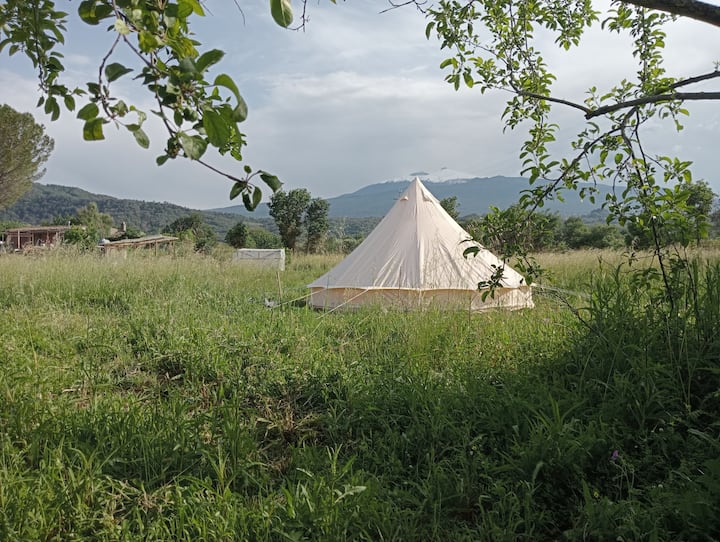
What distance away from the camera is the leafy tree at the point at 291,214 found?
31.4m

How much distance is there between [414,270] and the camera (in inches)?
242

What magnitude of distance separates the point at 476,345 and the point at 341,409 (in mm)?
1160

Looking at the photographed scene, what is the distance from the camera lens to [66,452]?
2.02 metres

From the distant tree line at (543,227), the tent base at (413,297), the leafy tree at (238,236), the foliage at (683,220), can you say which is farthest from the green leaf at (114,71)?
the leafy tree at (238,236)

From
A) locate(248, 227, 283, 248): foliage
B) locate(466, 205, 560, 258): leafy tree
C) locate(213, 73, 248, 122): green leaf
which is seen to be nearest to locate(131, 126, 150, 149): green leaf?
locate(213, 73, 248, 122): green leaf

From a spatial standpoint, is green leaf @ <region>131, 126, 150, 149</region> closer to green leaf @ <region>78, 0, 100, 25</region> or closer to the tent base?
green leaf @ <region>78, 0, 100, 25</region>

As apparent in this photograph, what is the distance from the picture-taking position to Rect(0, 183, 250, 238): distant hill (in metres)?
74.2

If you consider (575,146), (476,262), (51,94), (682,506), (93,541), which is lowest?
(93,541)

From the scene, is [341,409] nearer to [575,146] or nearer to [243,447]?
[243,447]

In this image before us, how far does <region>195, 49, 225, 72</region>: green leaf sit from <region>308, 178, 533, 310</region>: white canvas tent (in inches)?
189

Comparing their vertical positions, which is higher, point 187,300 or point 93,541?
point 187,300

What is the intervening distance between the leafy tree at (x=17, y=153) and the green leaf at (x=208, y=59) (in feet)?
105

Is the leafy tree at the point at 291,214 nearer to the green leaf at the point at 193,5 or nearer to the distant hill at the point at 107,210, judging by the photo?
the green leaf at the point at 193,5

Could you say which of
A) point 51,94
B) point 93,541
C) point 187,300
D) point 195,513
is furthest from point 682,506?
point 187,300
